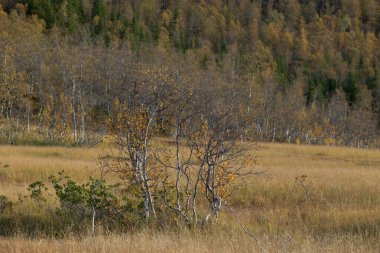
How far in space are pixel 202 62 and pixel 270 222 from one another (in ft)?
236

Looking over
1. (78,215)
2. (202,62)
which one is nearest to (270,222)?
(78,215)

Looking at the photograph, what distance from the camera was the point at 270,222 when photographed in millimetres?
10883

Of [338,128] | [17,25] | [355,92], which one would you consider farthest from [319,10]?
[17,25]

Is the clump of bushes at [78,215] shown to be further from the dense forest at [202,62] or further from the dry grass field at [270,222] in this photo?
the dense forest at [202,62]

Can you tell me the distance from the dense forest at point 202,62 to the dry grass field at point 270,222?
3750mm

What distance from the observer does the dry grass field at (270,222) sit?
693 centimetres

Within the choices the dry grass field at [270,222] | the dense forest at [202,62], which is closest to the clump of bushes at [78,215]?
the dry grass field at [270,222]

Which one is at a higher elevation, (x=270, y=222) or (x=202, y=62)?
(x=202, y=62)

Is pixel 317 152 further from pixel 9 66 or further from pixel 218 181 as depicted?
pixel 218 181

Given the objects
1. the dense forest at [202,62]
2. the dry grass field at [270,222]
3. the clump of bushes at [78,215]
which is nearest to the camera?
the dry grass field at [270,222]

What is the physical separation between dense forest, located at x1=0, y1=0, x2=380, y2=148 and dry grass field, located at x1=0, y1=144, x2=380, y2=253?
12.3 feet

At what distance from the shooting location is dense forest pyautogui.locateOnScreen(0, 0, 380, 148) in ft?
135

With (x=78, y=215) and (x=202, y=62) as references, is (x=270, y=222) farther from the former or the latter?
(x=202, y=62)

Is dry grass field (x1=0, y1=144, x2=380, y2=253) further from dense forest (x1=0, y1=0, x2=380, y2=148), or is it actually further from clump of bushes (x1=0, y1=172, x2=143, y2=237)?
dense forest (x1=0, y1=0, x2=380, y2=148)
